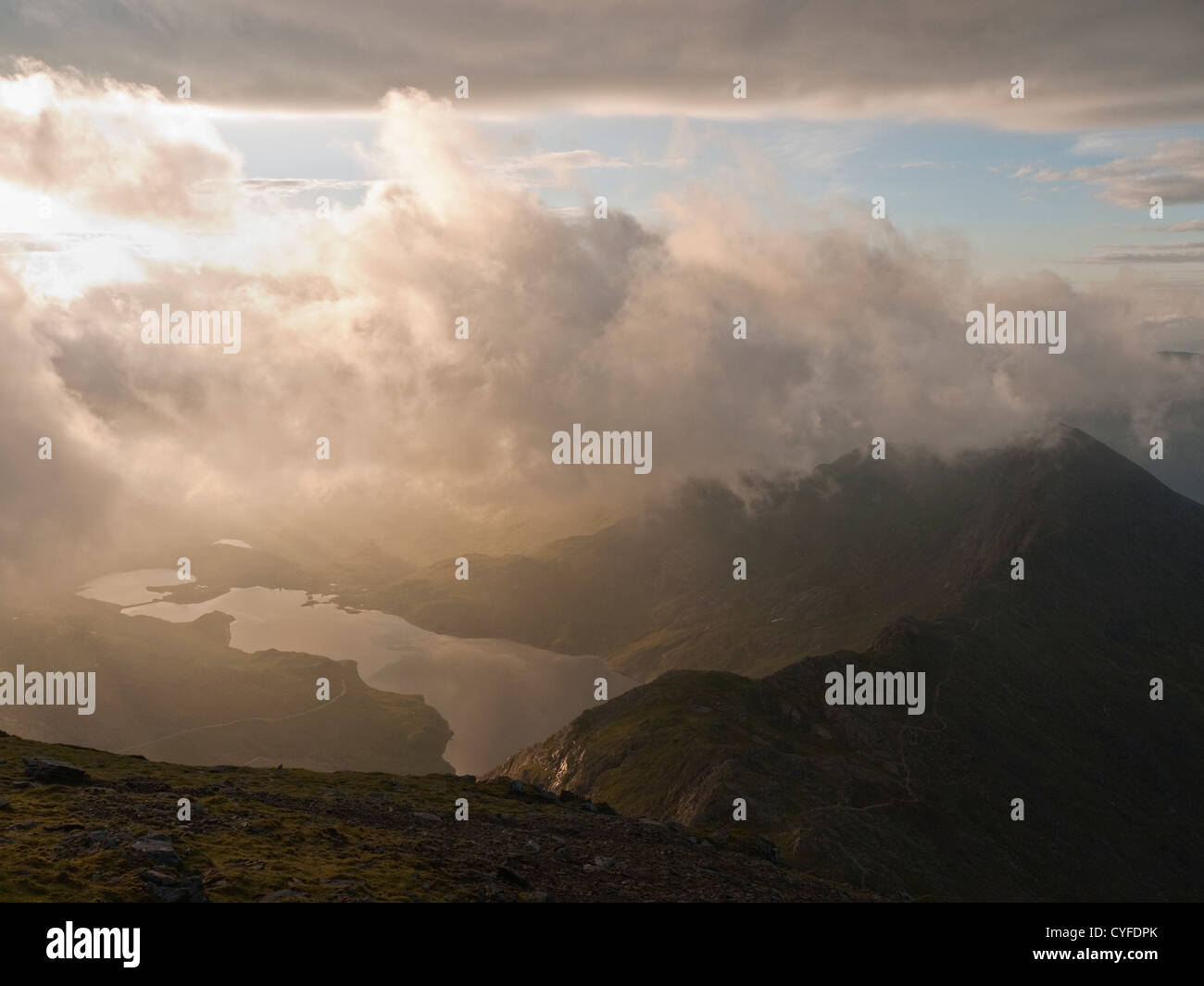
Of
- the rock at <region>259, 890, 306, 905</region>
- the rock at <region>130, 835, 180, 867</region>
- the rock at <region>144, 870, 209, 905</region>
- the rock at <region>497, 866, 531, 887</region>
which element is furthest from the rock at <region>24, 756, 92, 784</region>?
the rock at <region>497, 866, 531, 887</region>

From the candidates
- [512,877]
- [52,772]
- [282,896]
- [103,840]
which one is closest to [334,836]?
[512,877]

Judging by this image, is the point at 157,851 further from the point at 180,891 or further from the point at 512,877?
the point at 512,877

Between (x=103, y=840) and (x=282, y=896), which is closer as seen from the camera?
(x=282, y=896)

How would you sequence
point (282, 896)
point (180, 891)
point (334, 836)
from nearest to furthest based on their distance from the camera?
point (180, 891) → point (282, 896) → point (334, 836)
